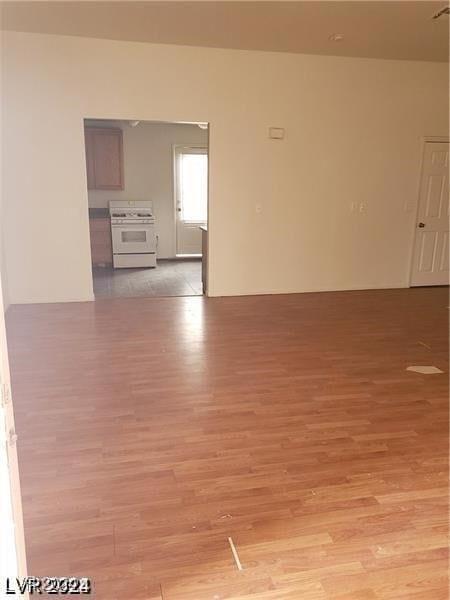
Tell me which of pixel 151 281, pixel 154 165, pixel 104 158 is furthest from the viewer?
pixel 154 165

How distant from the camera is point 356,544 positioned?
1.75m

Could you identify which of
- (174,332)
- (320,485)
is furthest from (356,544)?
(174,332)

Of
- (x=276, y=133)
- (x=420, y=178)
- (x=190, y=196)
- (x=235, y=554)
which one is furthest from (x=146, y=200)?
(x=235, y=554)

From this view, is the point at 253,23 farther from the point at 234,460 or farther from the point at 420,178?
the point at 234,460

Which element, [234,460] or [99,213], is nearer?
[234,460]

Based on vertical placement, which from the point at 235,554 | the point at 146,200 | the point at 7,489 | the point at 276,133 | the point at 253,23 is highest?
the point at 253,23

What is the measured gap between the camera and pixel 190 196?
888 cm

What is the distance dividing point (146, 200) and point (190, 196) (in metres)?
0.93

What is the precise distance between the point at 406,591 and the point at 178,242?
7830mm

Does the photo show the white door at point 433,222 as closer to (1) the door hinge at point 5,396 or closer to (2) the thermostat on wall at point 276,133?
(2) the thermostat on wall at point 276,133

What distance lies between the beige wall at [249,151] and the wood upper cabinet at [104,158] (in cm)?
283

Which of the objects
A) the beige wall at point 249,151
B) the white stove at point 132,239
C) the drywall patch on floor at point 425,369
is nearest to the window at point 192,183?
the white stove at point 132,239

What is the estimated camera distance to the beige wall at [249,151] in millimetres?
4844

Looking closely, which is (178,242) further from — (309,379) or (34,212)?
(309,379)
